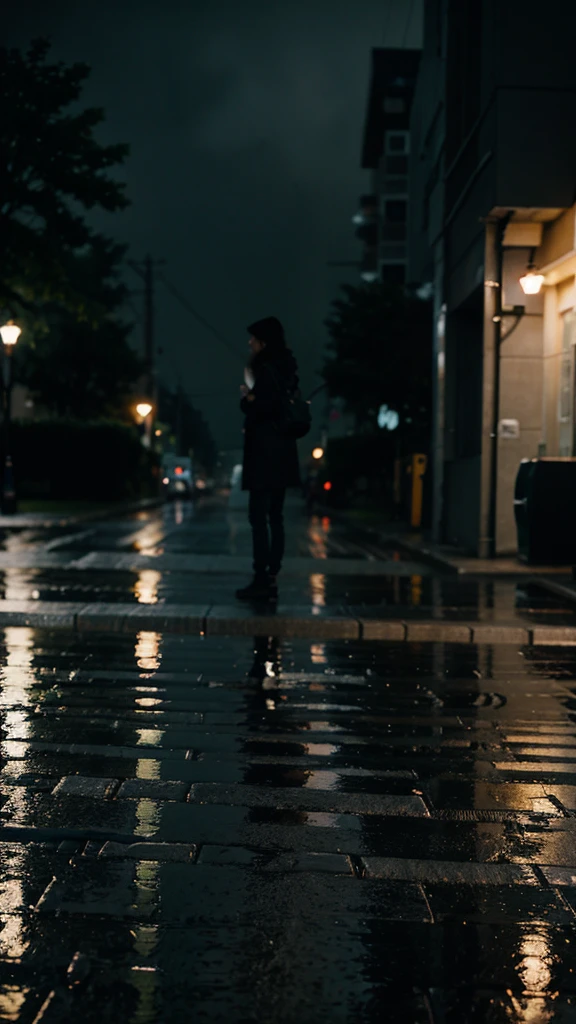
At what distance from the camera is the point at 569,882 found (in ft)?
11.7

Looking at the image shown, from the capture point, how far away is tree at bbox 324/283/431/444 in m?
36.2

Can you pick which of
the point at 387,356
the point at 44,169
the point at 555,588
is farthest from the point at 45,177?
the point at 555,588

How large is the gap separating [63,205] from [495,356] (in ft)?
58.9

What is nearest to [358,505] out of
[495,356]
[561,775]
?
[495,356]

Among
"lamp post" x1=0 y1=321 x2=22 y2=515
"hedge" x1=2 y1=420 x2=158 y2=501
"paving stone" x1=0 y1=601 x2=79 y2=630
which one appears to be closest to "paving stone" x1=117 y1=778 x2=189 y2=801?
"paving stone" x1=0 y1=601 x2=79 y2=630

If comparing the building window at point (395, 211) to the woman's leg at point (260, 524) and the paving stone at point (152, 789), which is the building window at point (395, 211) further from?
the paving stone at point (152, 789)

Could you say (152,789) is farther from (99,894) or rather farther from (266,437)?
(266,437)

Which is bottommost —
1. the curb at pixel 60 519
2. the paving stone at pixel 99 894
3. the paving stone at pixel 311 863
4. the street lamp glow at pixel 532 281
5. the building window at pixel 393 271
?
the curb at pixel 60 519

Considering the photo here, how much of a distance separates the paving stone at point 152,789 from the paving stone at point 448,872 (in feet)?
2.96

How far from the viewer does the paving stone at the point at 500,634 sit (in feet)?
29.9

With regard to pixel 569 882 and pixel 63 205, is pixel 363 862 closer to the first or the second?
pixel 569 882

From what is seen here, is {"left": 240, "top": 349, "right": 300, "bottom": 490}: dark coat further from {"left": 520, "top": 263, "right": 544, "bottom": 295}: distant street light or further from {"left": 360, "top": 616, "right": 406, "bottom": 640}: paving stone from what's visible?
{"left": 520, "top": 263, "right": 544, "bottom": 295}: distant street light

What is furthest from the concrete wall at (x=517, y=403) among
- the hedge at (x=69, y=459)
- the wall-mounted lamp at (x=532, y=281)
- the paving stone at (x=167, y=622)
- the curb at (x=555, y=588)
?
the hedge at (x=69, y=459)

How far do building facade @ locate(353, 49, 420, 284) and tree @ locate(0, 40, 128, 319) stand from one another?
40.4 m
